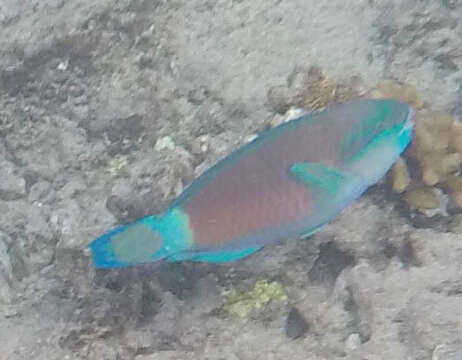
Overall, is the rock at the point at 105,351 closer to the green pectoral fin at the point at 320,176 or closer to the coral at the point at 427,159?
the green pectoral fin at the point at 320,176

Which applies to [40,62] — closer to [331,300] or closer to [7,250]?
[7,250]

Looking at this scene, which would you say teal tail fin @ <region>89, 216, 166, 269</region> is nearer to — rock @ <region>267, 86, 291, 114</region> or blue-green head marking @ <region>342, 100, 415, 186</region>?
blue-green head marking @ <region>342, 100, 415, 186</region>

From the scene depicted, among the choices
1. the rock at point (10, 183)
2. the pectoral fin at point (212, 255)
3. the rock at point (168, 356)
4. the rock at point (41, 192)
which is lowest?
the rock at point (168, 356)

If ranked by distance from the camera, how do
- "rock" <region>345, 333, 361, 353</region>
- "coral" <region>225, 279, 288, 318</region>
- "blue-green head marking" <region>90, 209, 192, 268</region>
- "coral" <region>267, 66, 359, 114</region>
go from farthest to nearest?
"coral" <region>267, 66, 359, 114</region>, "coral" <region>225, 279, 288, 318</region>, "rock" <region>345, 333, 361, 353</region>, "blue-green head marking" <region>90, 209, 192, 268</region>

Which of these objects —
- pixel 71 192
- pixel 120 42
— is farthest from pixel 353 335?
pixel 120 42

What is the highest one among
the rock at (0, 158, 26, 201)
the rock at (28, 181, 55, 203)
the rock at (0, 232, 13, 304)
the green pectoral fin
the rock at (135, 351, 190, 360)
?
the green pectoral fin

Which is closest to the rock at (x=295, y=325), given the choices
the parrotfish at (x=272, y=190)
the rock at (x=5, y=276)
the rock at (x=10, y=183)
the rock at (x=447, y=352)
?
the rock at (x=447, y=352)

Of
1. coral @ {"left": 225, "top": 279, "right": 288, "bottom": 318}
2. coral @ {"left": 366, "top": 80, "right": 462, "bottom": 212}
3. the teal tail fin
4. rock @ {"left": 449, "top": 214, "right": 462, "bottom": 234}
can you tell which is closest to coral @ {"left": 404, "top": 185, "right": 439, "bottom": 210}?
coral @ {"left": 366, "top": 80, "right": 462, "bottom": 212}
